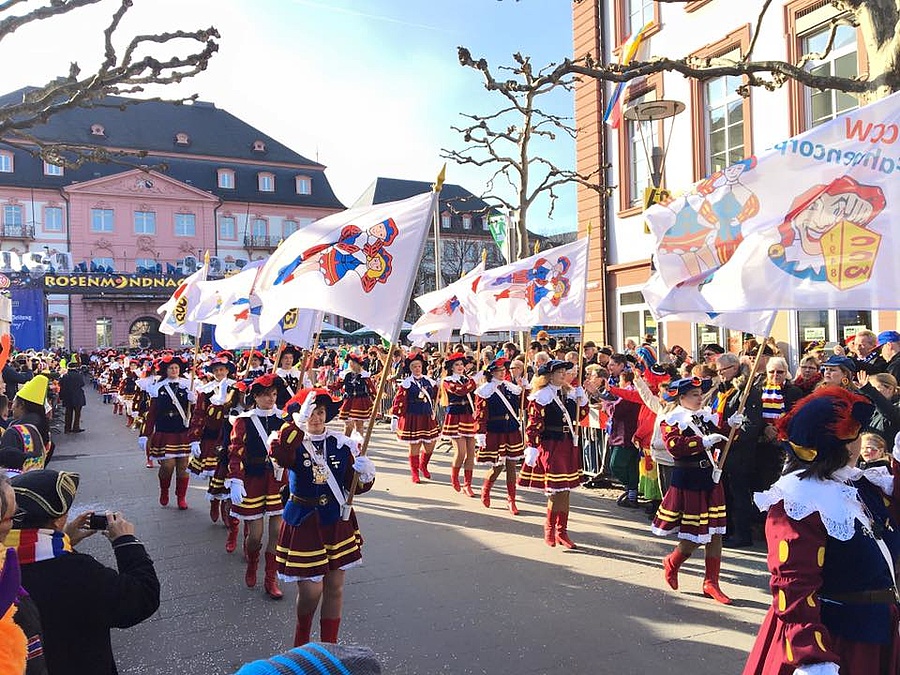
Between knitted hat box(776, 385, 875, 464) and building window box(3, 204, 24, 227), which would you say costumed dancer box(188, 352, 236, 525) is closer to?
knitted hat box(776, 385, 875, 464)

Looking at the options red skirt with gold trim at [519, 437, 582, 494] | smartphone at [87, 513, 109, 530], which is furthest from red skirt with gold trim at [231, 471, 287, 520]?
smartphone at [87, 513, 109, 530]

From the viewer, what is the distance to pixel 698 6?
15273 mm

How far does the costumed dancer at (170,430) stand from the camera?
8.93 metres

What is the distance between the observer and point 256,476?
20.2 feet

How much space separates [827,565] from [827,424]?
55 cm

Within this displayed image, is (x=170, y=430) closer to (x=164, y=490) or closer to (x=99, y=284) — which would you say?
(x=164, y=490)

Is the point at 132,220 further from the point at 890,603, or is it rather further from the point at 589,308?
the point at 890,603

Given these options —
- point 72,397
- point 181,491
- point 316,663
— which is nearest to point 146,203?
point 72,397

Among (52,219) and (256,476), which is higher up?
(52,219)

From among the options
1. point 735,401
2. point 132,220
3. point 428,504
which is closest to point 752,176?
point 735,401

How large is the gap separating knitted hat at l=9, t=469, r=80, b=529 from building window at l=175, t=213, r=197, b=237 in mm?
56304

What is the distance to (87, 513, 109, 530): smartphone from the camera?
2697mm

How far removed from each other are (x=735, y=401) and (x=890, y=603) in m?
4.25

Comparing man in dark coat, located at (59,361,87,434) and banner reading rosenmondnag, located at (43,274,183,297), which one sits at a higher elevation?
banner reading rosenmondnag, located at (43,274,183,297)
